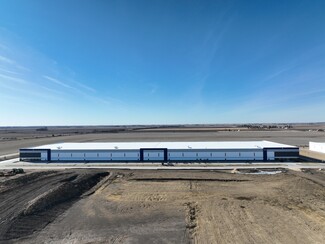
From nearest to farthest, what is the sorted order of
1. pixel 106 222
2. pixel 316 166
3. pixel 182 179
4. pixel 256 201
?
pixel 106 222 < pixel 256 201 < pixel 182 179 < pixel 316 166

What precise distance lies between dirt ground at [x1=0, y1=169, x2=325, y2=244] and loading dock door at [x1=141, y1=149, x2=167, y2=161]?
471 inches

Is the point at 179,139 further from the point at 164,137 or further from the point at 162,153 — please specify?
the point at 162,153

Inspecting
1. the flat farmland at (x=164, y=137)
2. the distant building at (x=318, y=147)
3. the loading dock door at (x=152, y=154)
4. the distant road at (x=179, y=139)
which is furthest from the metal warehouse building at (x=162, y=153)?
the distant road at (x=179, y=139)

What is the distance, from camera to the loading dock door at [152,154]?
41.8 metres

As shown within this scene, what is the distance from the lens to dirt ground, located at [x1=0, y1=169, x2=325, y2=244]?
1504 centimetres

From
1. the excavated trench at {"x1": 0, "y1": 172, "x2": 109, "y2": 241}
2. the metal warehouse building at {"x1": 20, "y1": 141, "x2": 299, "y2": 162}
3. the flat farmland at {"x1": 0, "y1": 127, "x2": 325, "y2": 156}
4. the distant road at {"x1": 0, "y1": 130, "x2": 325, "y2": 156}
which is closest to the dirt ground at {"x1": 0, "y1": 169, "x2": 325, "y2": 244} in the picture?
the excavated trench at {"x1": 0, "y1": 172, "x2": 109, "y2": 241}

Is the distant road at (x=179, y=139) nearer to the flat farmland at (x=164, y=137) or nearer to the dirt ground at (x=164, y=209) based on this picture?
the flat farmland at (x=164, y=137)

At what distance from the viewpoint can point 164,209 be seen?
63.0 feet

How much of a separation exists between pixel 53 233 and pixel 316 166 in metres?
33.0

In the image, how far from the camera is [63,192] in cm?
2294

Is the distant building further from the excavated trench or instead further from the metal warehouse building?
the excavated trench

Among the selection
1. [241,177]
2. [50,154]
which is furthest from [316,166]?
[50,154]

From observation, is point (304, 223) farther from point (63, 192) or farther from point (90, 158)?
point (90, 158)

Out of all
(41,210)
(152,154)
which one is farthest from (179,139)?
(41,210)
